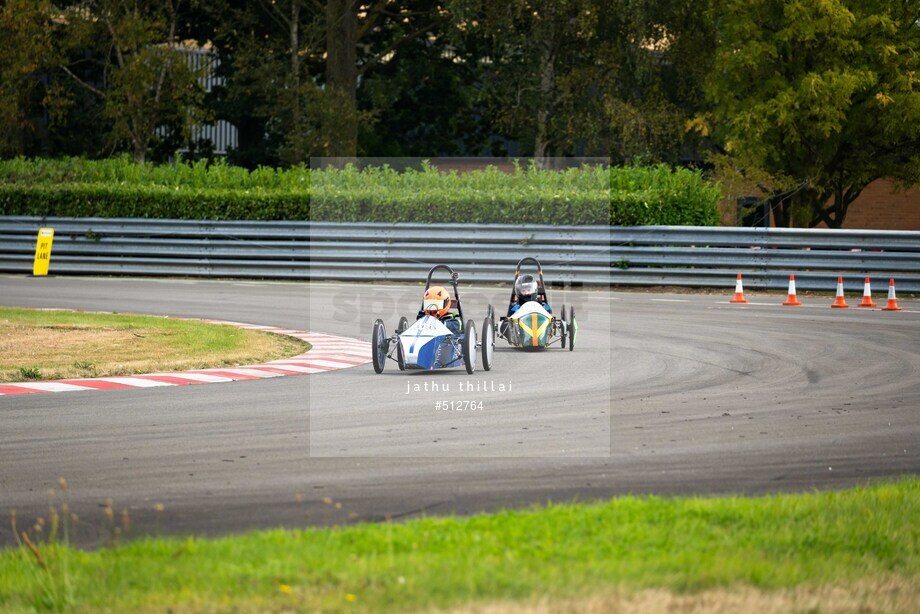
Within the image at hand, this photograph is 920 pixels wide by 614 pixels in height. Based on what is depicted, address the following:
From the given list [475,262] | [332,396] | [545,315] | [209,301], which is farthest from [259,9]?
[332,396]

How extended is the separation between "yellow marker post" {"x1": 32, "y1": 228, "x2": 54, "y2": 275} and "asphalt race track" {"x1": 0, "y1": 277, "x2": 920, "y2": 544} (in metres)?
14.3

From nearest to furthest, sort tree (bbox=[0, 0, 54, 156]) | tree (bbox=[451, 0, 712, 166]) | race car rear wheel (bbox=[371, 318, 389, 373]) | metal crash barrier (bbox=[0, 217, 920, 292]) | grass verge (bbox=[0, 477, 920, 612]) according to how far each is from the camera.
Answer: grass verge (bbox=[0, 477, 920, 612]), race car rear wheel (bbox=[371, 318, 389, 373]), metal crash barrier (bbox=[0, 217, 920, 292]), tree (bbox=[0, 0, 54, 156]), tree (bbox=[451, 0, 712, 166])

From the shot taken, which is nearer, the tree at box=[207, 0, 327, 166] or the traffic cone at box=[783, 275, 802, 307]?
the traffic cone at box=[783, 275, 802, 307]

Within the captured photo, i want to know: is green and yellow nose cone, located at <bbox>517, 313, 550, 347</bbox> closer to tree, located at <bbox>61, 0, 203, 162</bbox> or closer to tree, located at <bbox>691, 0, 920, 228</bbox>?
tree, located at <bbox>691, 0, 920, 228</bbox>

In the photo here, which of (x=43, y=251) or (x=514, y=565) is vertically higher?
(x=43, y=251)

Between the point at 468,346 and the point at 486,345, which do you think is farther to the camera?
the point at 486,345

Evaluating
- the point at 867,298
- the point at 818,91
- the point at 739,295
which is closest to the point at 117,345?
the point at 739,295

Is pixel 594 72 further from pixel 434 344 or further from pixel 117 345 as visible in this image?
pixel 434 344

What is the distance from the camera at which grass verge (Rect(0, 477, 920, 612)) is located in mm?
5164

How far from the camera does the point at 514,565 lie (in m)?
5.60

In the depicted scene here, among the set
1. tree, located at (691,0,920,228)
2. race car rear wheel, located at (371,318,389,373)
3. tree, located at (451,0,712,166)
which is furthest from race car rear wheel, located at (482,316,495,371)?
tree, located at (451,0,712,166)

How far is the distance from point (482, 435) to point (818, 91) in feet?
77.2

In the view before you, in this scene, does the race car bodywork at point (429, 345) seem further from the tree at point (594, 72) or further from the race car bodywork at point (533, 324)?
the tree at point (594, 72)

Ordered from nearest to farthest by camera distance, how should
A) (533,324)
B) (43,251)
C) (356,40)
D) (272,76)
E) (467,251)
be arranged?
(533,324) → (467,251) → (43,251) → (272,76) → (356,40)
